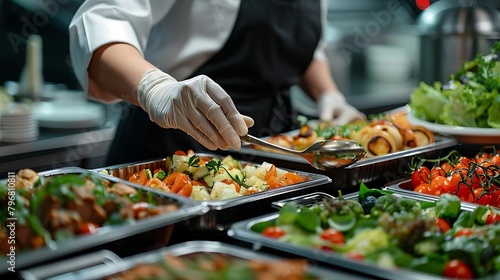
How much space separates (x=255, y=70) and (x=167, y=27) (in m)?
0.40

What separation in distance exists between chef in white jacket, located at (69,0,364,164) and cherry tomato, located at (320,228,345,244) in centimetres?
63

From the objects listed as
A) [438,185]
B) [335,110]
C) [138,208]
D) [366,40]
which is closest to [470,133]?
[438,185]

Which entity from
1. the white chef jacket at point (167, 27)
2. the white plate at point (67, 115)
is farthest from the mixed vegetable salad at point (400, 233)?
the white plate at point (67, 115)

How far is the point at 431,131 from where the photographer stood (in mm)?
2576

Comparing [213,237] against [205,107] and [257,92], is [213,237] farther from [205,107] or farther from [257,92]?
[257,92]

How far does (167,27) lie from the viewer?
2.62 m

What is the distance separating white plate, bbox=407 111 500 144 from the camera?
7.98 feet

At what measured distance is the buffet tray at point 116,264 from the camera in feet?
3.78

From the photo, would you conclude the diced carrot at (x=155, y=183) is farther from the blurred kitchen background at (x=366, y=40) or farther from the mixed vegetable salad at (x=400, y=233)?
the blurred kitchen background at (x=366, y=40)

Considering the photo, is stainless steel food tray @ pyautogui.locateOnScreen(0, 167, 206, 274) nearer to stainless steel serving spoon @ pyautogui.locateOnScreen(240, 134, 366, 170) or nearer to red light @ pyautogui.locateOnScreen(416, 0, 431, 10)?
stainless steel serving spoon @ pyautogui.locateOnScreen(240, 134, 366, 170)

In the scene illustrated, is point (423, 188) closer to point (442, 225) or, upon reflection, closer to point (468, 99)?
point (442, 225)

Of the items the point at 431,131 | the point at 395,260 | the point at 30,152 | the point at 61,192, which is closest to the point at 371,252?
the point at 395,260

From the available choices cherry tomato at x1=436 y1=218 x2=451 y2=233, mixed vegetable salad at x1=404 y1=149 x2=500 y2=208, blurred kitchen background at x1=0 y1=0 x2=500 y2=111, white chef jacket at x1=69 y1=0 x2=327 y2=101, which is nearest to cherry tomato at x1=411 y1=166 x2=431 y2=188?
mixed vegetable salad at x1=404 y1=149 x2=500 y2=208

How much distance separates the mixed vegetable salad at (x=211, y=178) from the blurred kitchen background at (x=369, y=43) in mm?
1518
